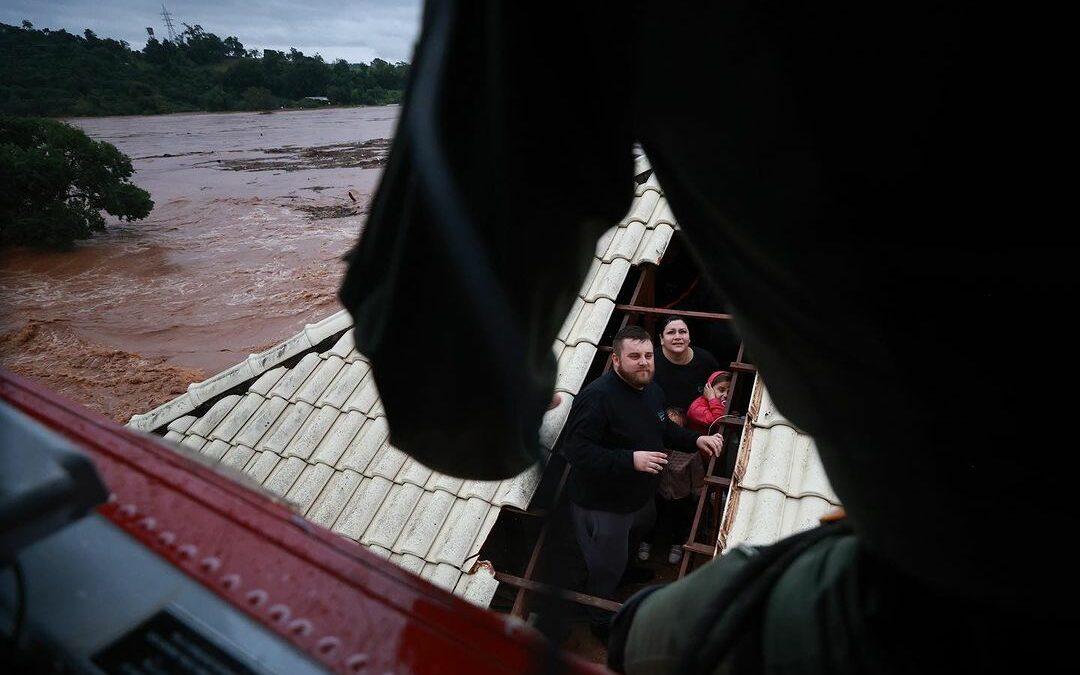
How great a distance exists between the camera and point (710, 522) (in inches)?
176

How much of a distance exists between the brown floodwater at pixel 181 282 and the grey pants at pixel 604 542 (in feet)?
23.1

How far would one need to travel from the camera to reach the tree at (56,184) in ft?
41.2

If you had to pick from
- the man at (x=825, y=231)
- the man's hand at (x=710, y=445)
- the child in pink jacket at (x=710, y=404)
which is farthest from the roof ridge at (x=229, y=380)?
the man at (x=825, y=231)

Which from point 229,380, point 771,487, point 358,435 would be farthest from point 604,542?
point 229,380

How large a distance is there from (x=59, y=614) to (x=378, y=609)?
39cm

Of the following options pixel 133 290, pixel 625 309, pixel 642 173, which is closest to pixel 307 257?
pixel 133 290

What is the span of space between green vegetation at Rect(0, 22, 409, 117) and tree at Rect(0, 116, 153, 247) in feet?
32.5

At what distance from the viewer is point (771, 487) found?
327cm

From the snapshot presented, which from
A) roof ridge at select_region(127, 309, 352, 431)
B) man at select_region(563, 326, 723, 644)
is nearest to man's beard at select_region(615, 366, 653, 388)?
man at select_region(563, 326, 723, 644)

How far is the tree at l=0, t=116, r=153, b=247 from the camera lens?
12.6 metres

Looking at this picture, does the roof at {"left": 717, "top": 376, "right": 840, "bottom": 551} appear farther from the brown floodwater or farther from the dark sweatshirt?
the brown floodwater

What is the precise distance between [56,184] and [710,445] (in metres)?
15.3

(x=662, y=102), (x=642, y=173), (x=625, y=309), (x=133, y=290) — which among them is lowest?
(x=133, y=290)

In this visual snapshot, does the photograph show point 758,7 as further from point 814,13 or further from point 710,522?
point 710,522
